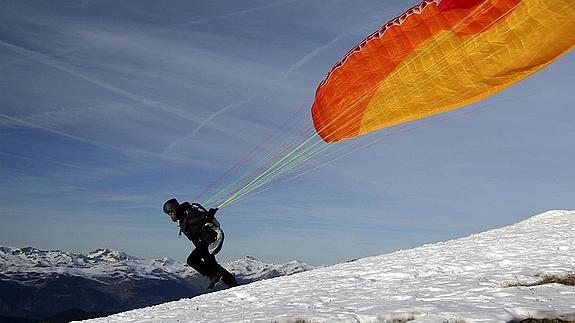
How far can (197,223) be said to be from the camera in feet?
54.5

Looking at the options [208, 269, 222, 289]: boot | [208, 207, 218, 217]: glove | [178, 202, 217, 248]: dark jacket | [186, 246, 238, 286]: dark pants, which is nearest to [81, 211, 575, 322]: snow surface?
[208, 269, 222, 289]: boot

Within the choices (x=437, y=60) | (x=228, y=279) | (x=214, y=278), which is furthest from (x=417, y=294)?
(x=228, y=279)

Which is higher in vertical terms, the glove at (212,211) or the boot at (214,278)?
the glove at (212,211)

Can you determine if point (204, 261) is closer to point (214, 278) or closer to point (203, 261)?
point (203, 261)

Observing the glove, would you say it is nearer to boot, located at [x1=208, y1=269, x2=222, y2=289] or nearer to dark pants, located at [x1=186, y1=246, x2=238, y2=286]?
dark pants, located at [x1=186, y1=246, x2=238, y2=286]

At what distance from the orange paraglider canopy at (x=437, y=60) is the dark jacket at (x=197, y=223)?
172 inches

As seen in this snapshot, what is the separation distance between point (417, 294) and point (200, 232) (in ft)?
24.3

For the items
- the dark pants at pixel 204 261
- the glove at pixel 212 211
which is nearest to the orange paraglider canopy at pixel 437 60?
the glove at pixel 212 211

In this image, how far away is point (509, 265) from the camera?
49.0ft

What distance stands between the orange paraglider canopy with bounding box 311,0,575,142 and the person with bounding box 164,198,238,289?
14.4 feet

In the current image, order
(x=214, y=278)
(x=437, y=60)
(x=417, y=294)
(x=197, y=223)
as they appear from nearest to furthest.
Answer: (x=417, y=294)
(x=437, y=60)
(x=197, y=223)
(x=214, y=278)

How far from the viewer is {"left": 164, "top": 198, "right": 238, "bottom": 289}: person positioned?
16.6m

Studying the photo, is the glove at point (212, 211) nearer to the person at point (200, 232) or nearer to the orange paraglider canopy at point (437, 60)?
the person at point (200, 232)

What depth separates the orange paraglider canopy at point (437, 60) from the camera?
524 inches
